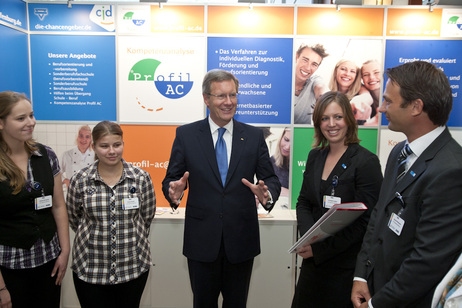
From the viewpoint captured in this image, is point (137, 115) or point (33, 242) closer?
point (33, 242)

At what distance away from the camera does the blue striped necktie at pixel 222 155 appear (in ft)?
6.77

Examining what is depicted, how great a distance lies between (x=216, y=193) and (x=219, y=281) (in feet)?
1.93

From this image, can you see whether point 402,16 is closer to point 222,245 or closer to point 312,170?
point 312,170

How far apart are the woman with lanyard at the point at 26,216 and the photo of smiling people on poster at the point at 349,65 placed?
8.40 feet

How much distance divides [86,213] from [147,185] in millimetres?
395

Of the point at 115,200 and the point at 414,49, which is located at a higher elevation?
the point at 414,49

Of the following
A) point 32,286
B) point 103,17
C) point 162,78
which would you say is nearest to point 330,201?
point 32,286

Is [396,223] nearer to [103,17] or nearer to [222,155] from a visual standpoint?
[222,155]

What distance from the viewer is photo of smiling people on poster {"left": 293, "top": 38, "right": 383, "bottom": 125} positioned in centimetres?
341

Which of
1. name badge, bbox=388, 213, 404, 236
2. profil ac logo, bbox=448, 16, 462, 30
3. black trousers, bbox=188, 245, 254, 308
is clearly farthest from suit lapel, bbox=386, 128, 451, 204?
profil ac logo, bbox=448, 16, 462, 30

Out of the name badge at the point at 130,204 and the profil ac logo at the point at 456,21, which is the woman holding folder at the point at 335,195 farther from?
the profil ac logo at the point at 456,21

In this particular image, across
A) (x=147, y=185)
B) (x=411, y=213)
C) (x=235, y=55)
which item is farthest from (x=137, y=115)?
(x=411, y=213)

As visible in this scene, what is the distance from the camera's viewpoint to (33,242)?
1.88 m

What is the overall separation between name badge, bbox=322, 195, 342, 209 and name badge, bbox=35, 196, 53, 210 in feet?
5.38
